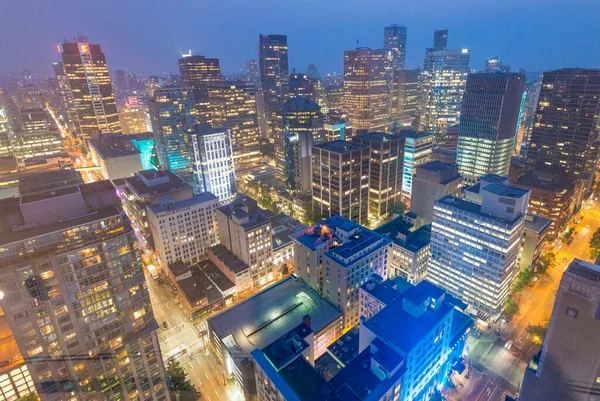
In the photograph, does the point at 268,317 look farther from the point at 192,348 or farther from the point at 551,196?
the point at 551,196

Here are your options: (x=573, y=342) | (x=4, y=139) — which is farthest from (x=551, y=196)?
(x=4, y=139)

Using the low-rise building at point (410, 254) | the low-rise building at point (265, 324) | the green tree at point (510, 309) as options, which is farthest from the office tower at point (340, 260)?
the green tree at point (510, 309)

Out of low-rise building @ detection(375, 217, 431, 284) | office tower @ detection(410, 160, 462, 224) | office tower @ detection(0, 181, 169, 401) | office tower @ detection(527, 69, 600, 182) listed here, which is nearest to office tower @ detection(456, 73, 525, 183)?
office tower @ detection(527, 69, 600, 182)

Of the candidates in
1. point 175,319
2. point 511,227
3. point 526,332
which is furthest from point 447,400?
point 175,319

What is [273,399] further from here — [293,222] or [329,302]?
[293,222]

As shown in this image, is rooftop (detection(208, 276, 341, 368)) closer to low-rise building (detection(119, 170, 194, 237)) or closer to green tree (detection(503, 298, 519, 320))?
green tree (detection(503, 298, 519, 320))

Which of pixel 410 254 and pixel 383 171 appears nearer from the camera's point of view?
pixel 410 254
